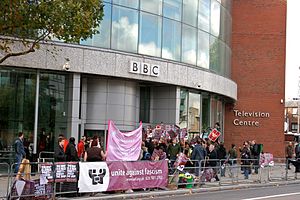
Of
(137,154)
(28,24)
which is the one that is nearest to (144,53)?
(137,154)

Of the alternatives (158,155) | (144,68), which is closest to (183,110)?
(144,68)

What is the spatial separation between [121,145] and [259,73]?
1088 inches

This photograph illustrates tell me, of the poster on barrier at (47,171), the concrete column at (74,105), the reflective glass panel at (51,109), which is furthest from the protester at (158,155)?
the reflective glass panel at (51,109)

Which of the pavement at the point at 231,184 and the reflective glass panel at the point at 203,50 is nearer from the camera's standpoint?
the pavement at the point at 231,184

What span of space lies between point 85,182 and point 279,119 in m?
29.7

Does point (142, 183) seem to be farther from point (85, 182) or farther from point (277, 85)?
point (277, 85)

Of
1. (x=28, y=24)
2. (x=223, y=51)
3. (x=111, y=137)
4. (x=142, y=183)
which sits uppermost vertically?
(x=223, y=51)

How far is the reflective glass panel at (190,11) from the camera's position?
102ft

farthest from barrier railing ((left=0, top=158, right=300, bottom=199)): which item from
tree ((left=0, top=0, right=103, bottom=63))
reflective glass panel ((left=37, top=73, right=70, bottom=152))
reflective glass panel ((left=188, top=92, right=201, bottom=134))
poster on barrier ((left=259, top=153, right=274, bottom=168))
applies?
reflective glass panel ((left=37, top=73, right=70, bottom=152))

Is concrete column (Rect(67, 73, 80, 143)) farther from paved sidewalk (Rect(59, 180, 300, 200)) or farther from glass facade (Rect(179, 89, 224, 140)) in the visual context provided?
paved sidewalk (Rect(59, 180, 300, 200))

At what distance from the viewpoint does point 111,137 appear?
17.4 m

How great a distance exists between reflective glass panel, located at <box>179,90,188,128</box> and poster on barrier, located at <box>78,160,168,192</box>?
12.0 meters

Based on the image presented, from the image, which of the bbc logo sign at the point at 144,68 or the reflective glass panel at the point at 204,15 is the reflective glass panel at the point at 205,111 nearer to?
the reflective glass panel at the point at 204,15

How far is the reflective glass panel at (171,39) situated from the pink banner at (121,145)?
12090mm
